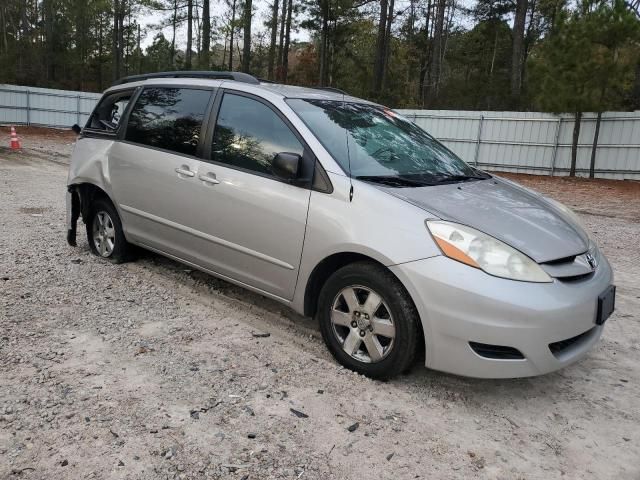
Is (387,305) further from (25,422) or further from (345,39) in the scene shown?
(345,39)

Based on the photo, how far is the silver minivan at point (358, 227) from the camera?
286cm

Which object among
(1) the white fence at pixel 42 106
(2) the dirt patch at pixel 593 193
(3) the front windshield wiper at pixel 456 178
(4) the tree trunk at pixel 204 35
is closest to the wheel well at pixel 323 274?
(3) the front windshield wiper at pixel 456 178

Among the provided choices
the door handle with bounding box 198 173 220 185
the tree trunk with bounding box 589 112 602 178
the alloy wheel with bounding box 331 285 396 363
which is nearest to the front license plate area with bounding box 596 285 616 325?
the alloy wheel with bounding box 331 285 396 363

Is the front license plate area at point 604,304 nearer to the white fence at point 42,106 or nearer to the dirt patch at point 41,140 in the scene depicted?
the dirt patch at point 41,140

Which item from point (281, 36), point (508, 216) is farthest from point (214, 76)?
point (281, 36)

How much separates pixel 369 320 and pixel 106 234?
3.26 meters

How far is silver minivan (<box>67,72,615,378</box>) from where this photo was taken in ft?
9.38

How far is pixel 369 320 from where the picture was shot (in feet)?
10.4

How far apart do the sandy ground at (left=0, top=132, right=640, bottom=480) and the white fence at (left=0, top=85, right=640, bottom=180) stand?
49.6 ft

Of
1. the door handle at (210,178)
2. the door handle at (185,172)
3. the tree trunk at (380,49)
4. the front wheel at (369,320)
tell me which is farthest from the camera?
the tree trunk at (380,49)

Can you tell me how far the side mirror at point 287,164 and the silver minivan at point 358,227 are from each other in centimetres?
→ 1

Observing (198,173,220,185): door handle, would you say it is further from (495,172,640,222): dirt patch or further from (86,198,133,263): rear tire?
(495,172,640,222): dirt patch

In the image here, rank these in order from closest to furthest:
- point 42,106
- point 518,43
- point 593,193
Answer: point 593,193
point 518,43
point 42,106

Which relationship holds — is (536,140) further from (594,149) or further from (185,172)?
(185,172)
